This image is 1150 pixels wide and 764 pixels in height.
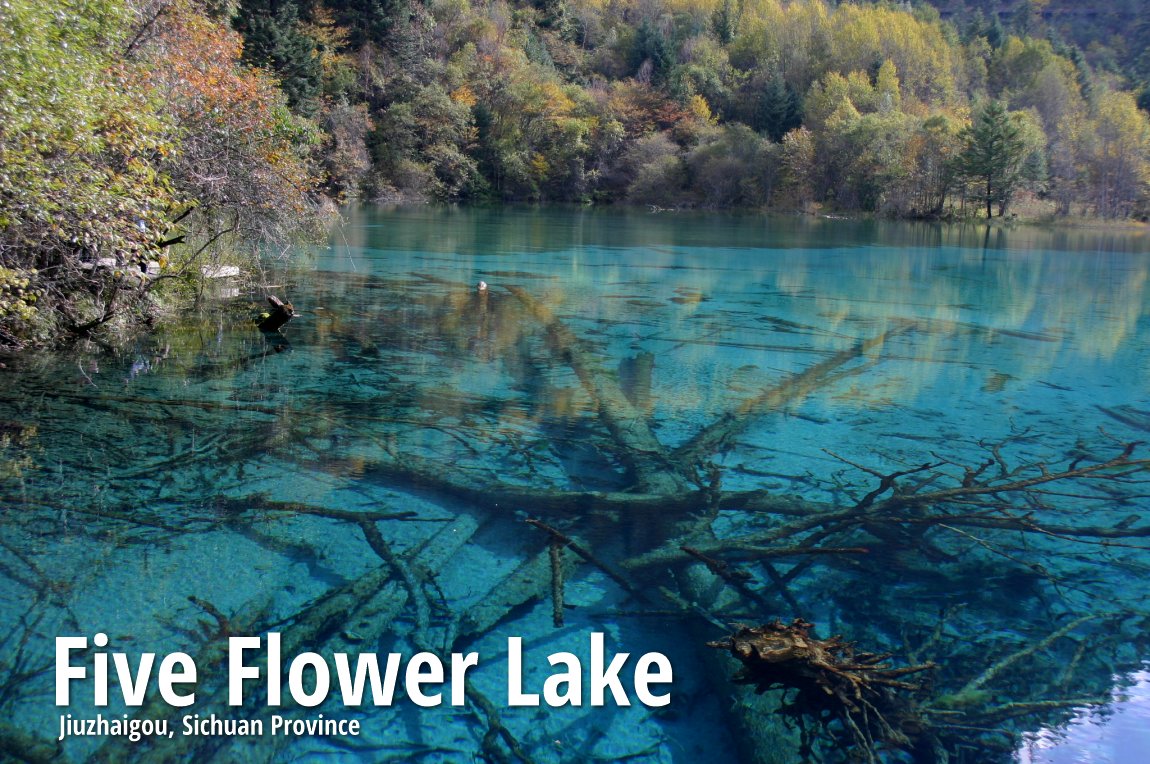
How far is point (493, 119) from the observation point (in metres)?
63.1

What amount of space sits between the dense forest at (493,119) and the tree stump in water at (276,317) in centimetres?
127

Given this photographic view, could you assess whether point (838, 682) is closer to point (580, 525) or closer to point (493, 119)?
point (580, 525)

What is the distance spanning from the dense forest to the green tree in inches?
5.2

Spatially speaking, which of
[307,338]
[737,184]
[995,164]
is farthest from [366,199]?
[307,338]

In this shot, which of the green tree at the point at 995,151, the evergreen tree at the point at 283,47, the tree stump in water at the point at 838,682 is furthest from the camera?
the green tree at the point at 995,151

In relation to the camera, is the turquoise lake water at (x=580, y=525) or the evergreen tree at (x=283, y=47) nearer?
the turquoise lake water at (x=580, y=525)

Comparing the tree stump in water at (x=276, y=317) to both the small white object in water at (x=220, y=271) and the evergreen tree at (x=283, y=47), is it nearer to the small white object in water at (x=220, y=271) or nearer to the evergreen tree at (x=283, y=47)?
the small white object in water at (x=220, y=271)

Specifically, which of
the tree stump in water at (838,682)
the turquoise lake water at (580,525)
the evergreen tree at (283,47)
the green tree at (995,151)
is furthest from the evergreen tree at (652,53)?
the tree stump in water at (838,682)

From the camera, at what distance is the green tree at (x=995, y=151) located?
52.7 meters

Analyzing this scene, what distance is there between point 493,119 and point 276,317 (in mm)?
53920

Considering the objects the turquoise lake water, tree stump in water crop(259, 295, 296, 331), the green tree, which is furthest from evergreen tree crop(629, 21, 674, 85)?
the turquoise lake water

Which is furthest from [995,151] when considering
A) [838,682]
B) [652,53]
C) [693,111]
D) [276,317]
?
[838,682]

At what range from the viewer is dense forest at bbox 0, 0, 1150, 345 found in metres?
8.06

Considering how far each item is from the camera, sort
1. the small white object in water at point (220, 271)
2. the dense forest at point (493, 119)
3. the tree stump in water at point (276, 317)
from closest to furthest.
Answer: the dense forest at point (493, 119)
the tree stump in water at point (276, 317)
the small white object in water at point (220, 271)
